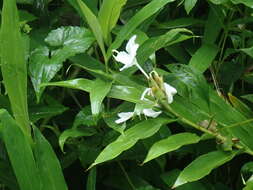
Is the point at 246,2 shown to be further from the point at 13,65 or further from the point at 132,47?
the point at 13,65

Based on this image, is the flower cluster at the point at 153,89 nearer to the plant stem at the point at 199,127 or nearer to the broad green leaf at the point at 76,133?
the plant stem at the point at 199,127

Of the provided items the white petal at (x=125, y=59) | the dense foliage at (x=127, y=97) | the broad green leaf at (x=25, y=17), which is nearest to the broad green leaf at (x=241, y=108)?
the dense foliage at (x=127, y=97)

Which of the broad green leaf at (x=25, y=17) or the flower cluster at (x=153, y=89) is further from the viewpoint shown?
the broad green leaf at (x=25, y=17)

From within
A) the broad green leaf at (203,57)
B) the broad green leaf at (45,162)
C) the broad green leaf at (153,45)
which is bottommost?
the broad green leaf at (45,162)

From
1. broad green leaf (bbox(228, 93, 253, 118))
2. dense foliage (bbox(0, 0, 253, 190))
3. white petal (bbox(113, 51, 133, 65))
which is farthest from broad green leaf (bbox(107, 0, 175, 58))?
broad green leaf (bbox(228, 93, 253, 118))

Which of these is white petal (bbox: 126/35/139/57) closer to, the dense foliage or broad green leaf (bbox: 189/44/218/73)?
the dense foliage

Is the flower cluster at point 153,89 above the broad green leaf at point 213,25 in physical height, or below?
above

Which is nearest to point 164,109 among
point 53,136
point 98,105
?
point 98,105

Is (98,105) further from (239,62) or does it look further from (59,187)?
(239,62)
